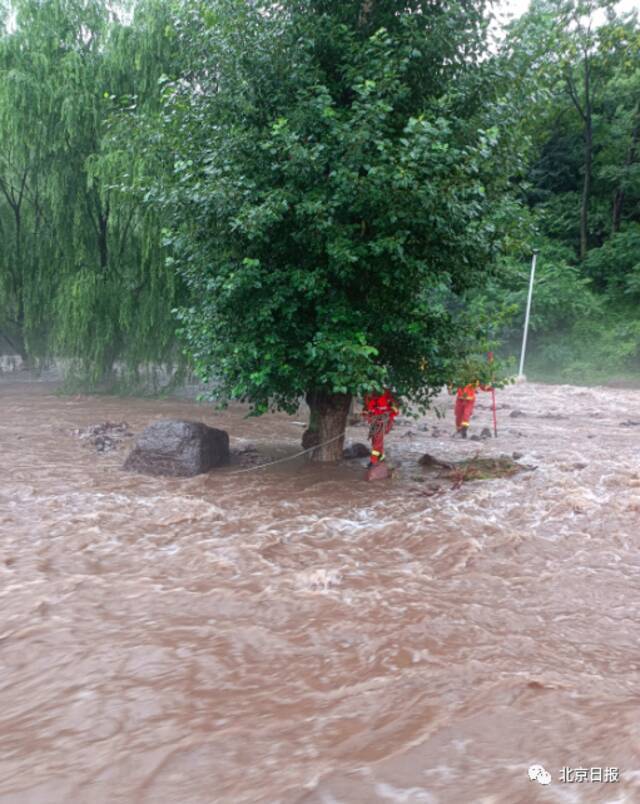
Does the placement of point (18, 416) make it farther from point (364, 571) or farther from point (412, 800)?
point (412, 800)

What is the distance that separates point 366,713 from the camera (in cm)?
336

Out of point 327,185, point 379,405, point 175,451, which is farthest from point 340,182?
point 175,451

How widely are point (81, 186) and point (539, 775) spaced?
17.9 m

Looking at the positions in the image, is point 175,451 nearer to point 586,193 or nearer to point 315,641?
point 315,641

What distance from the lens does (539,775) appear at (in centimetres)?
280

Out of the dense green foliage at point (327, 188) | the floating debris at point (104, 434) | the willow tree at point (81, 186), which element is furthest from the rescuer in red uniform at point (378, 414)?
the willow tree at point (81, 186)

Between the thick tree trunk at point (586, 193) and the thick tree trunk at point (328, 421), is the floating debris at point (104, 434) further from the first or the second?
the thick tree trunk at point (586, 193)

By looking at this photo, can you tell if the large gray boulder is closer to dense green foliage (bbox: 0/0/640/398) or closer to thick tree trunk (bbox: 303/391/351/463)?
dense green foliage (bbox: 0/0/640/398)

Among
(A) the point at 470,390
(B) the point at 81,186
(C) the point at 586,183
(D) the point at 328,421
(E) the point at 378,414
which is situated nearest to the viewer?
(E) the point at 378,414

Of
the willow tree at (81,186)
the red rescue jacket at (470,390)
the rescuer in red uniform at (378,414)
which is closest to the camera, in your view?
the red rescue jacket at (470,390)

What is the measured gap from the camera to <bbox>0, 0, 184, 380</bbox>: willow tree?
1616 centimetres

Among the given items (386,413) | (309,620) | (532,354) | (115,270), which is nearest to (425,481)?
(386,413)

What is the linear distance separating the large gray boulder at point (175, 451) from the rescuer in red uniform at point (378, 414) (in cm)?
243

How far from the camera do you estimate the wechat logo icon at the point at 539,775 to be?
9.07ft
